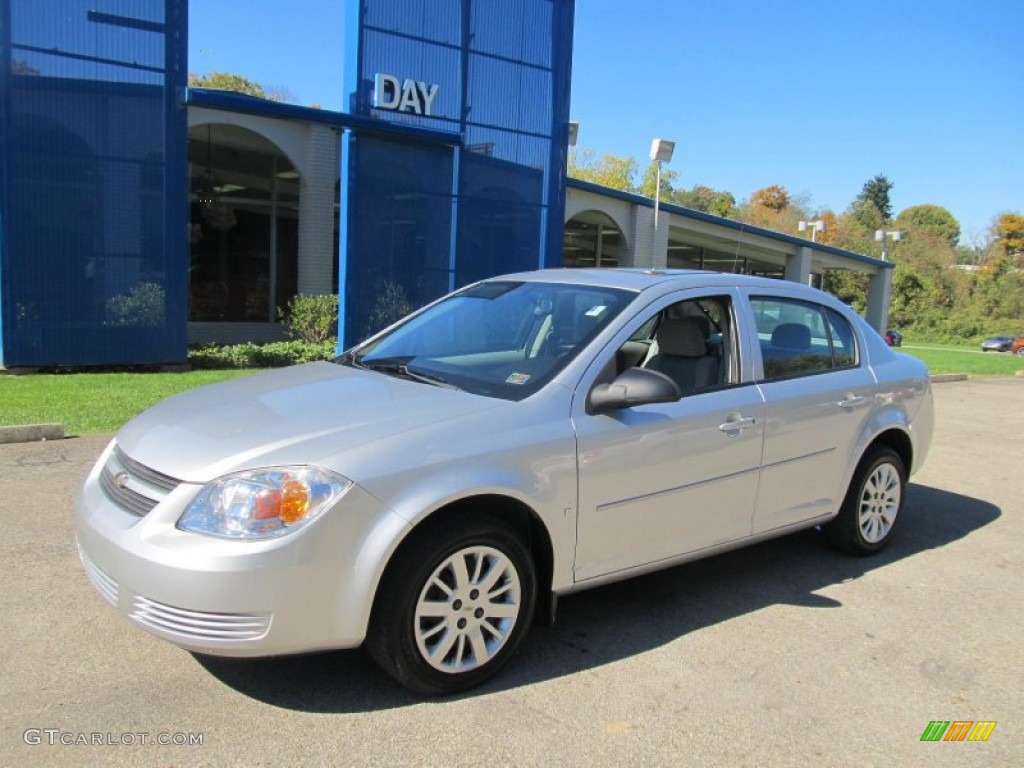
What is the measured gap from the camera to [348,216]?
13.3m

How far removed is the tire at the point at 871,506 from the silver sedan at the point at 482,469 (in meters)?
0.02

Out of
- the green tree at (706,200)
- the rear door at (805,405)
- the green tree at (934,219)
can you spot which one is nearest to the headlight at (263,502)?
the rear door at (805,405)

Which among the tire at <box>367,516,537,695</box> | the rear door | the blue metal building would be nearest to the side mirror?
the tire at <box>367,516,537,695</box>

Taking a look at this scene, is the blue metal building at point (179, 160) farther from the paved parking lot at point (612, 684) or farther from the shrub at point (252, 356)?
the paved parking lot at point (612, 684)

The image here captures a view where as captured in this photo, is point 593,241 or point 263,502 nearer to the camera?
point 263,502

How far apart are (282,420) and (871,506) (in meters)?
3.70

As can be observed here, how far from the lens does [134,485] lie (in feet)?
10.6

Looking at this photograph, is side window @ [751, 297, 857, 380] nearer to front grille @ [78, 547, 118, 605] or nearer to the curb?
front grille @ [78, 547, 118, 605]

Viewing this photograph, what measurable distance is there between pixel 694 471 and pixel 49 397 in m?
8.09

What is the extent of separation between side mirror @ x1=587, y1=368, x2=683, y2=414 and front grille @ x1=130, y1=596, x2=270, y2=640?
159 centimetres

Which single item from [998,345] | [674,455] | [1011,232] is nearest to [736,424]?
[674,455]

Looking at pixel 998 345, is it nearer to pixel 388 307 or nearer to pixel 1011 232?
pixel 1011 232

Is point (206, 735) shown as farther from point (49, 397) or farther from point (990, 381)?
point (990, 381)

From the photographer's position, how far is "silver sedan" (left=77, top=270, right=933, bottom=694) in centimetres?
293
